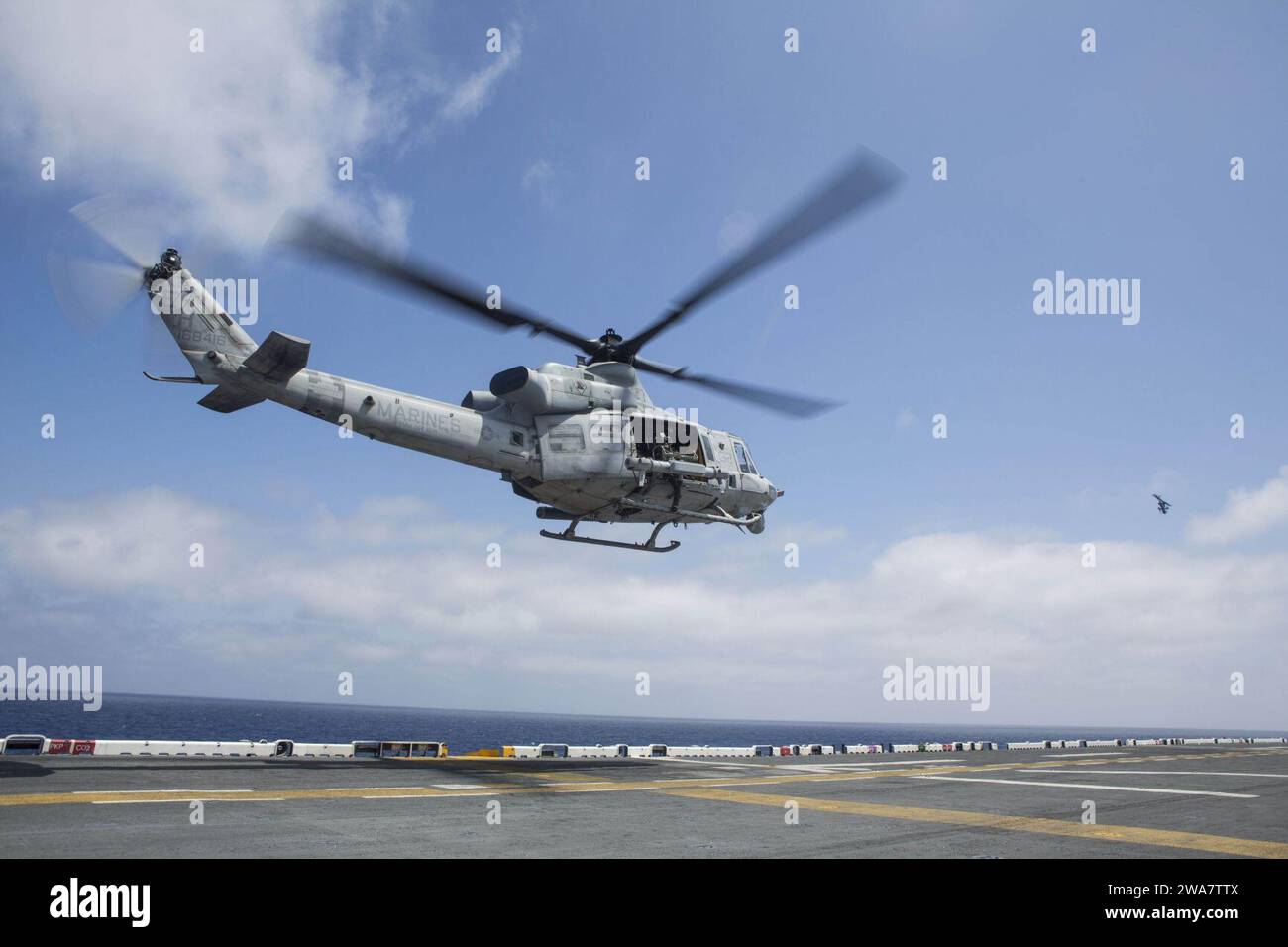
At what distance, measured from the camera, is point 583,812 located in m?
Answer: 12.6

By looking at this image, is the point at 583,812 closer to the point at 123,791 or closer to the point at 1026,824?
the point at 1026,824

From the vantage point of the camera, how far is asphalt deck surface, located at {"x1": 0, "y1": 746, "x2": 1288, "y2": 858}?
933 cm

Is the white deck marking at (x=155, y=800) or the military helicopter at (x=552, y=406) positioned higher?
the military helicopter at (x=552, y=406)

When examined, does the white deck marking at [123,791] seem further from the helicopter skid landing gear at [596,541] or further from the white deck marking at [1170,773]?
the white deck marking at [1170,773]

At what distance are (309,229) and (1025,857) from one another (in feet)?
46.5

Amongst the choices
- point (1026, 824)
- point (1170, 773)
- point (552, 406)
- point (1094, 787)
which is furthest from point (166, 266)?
point (1170, 773)

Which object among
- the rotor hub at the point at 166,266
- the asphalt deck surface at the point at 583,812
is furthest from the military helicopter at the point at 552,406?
the asphalt deck surface at the point at 583,812

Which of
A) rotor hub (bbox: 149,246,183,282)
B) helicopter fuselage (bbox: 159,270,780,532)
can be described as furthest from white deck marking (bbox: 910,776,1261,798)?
rotor hub (bbox: 149,246,183,282)

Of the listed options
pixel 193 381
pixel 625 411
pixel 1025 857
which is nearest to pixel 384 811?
pixel 1025 857

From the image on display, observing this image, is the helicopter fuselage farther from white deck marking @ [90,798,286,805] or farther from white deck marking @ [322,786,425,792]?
white deck marking @ [90,798,286,805]

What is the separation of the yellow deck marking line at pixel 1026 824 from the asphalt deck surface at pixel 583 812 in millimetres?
50

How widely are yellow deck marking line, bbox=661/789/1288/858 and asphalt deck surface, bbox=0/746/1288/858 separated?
5cm

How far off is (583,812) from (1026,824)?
691 cm

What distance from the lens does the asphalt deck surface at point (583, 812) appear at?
9328 mm
